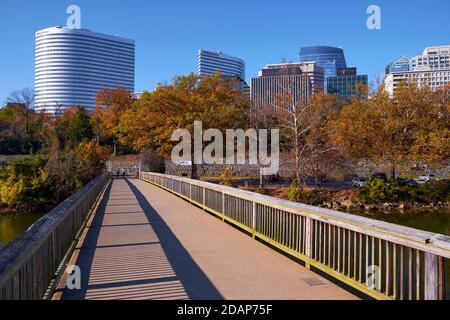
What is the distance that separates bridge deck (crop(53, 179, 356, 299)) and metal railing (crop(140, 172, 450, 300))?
27 cm

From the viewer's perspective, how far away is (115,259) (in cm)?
691

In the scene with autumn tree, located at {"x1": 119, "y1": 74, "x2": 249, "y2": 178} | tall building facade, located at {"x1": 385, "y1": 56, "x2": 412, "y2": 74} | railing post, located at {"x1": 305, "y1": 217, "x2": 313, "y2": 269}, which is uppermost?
tall building facade, located at {"x1": 385, "y1": 56, "x2": 412, "y2": 74}

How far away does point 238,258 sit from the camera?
22.9ft

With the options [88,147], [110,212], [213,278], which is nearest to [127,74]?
[88,147]

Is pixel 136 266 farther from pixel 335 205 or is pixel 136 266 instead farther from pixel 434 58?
pixel 434 58

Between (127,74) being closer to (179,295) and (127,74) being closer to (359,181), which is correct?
(359,181)

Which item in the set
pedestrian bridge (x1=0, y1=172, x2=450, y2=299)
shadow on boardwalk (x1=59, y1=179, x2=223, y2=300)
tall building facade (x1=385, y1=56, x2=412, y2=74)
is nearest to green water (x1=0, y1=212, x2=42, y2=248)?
shadow on boardwalk (x1=59, y1=179, x2=223, y2=300)

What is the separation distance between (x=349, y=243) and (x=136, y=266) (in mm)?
3099

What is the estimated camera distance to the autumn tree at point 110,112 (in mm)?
75375

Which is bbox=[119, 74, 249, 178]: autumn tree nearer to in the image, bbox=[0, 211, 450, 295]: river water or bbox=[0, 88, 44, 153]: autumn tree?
bbox=[0, 211, 450, 295]: river water

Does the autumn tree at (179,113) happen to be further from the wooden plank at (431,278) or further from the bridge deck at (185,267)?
the wooden plank at (431,278)

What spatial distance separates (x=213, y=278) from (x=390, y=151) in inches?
1004

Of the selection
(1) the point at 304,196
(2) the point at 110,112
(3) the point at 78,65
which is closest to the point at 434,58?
(3) the point at 78,65

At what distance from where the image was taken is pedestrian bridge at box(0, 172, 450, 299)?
13.7 ft
